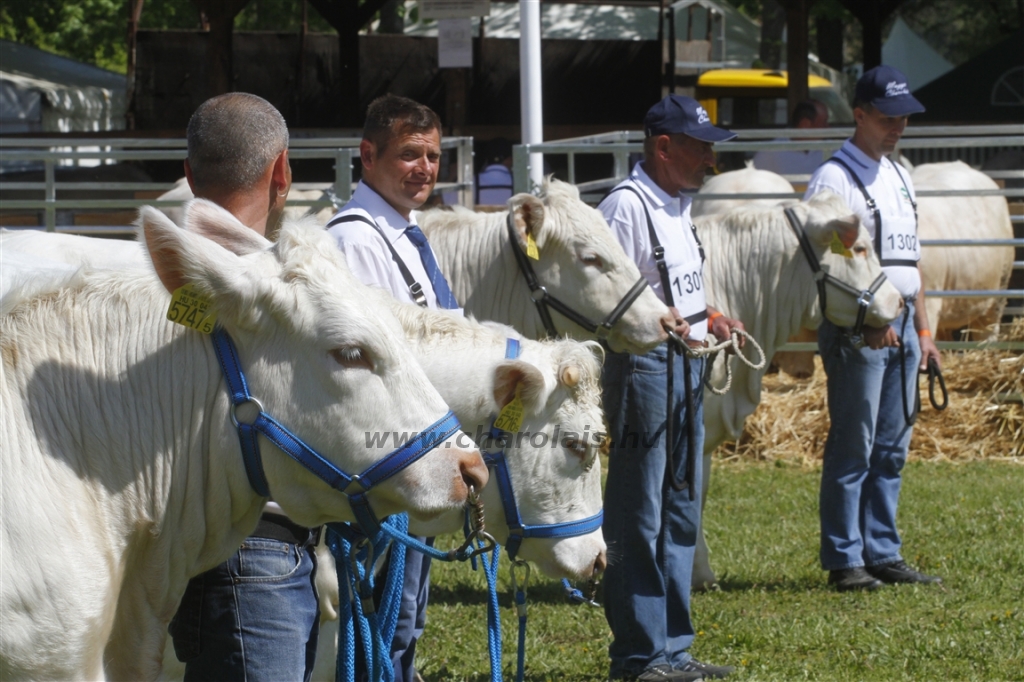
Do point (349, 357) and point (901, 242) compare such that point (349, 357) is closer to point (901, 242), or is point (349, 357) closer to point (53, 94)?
point (901, 242)

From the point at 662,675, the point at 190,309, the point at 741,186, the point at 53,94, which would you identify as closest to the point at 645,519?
the point at 662,675

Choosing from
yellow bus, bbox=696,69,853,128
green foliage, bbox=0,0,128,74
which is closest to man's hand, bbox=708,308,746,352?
yellow bus, bbox=696,69,853,128

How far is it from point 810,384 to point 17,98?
13.4 meters

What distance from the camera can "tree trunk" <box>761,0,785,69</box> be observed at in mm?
24359

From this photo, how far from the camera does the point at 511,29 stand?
70.6 feet

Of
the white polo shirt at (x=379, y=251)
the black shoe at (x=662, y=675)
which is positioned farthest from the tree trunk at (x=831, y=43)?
the white polo shirt at (x=379, y=251)

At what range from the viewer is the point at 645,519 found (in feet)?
15.5

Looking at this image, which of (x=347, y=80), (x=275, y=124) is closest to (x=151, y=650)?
(x=275, y=124)

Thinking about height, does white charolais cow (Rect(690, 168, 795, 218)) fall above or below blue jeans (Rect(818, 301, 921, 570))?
above

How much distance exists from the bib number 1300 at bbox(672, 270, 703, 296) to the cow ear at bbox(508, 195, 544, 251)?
0.60 m

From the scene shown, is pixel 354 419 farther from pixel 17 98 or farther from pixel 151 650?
pixel 17 98

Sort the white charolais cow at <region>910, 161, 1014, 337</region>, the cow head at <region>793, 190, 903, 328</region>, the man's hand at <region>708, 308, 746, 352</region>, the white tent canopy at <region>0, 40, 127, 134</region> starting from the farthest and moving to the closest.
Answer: the white tent canopy at <region>0, 40, 127, 134</region>
the white charolais cow at <region>910, 161, 1014, 337</region>
the cow head at <region>793, 190, 903, 328</region>
the man's hand at <region>708, 308, 746, 352</region>

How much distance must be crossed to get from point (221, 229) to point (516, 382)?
1.03 m

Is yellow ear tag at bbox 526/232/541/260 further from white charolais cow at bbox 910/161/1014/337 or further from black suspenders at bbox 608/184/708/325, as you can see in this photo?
white charolais cow at bbox 910/161/1014/337
